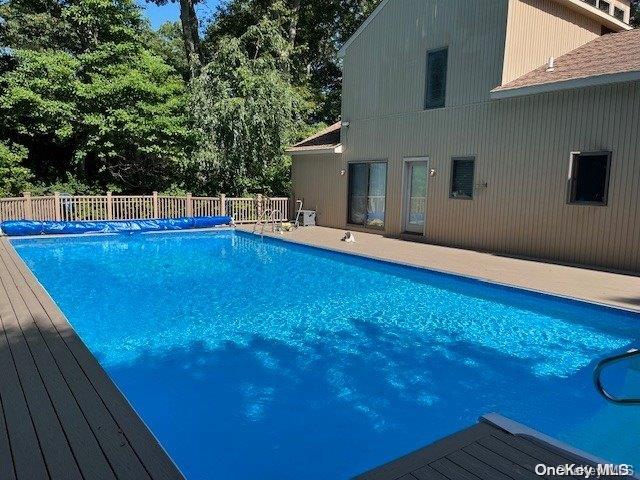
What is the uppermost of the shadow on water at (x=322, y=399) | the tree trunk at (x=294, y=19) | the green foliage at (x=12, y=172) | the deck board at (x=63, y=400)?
the tree trunk at (x=294, y=19)

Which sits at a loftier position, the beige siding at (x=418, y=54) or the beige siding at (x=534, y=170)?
the beige siding at (x=418, y=54)

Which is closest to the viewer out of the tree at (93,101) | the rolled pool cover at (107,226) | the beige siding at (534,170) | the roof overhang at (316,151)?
the beige siding at (534,170)

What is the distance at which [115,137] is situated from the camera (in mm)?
14492

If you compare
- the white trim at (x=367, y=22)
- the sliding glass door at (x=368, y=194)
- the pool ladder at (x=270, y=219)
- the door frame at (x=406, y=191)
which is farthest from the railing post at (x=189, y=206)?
the door frame at (x=406, y=191)

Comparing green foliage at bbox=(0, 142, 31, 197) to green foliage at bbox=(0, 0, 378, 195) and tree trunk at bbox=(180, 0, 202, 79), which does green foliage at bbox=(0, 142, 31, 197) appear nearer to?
green foliage at bbox=(0, 0, 378, 195)

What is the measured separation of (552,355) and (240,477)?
139 inches

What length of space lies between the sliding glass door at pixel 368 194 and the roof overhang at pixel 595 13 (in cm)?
537

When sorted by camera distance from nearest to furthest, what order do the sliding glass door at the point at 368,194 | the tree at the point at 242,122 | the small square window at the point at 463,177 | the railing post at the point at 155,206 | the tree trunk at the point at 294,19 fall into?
1. the small square window at the point at 463,177
2. the sliding glass door at the point at 368,194
3. the railing post at the point at 155,206
4. the tree at the point at 242,122
5. the tree trunk at the point at 294,19

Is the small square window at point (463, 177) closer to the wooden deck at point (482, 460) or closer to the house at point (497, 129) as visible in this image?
the house at point (497, 129)

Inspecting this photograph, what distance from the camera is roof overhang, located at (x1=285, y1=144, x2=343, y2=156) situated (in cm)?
1368

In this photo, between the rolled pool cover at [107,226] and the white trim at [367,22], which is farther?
the white trim at [367,22]

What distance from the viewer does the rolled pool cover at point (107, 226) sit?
11.8 meters

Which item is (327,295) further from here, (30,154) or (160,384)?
(30,154)

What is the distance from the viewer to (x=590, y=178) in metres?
8.52
